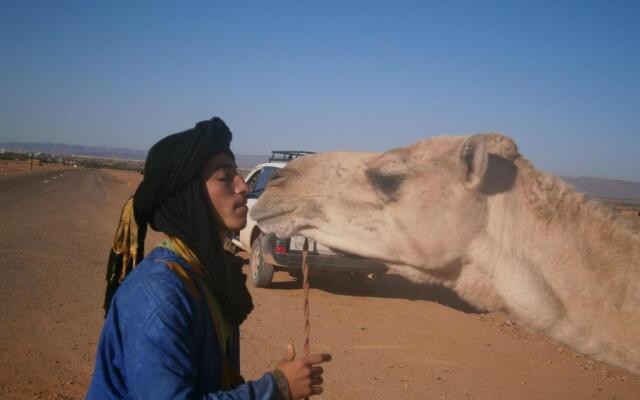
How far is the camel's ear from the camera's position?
9.14 ft

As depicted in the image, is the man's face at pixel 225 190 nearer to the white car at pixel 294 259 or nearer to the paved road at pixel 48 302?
the paved road at pixel 48 302

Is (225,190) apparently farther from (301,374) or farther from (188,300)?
(301,374)

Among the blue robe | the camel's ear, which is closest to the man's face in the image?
the blue robe

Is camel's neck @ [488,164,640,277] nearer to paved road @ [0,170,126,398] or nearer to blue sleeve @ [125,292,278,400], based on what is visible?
blue sleeve @ [125,292,278,400]

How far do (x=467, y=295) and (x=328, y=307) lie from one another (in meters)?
5.23

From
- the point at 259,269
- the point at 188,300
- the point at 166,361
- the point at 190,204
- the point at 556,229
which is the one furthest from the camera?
the point at 259,269

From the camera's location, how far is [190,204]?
6.66ft

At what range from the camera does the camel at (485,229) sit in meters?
2.60

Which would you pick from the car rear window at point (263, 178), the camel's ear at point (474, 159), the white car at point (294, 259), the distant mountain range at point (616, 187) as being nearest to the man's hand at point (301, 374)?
the camel's ear at point (474, 159)

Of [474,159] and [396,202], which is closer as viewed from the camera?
[474,159]

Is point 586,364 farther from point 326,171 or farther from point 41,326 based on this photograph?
point 41,326

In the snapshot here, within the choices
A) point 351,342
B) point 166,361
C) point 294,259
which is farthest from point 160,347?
point 294,259

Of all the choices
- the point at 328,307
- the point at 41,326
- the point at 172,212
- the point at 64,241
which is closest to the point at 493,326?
the point at 328,307

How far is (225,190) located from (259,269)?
22.8ft
